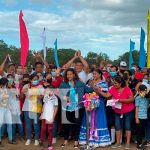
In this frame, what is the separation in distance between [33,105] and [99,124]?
1672 mm

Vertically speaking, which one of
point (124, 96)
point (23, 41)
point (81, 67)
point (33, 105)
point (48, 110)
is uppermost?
point (23, 41)

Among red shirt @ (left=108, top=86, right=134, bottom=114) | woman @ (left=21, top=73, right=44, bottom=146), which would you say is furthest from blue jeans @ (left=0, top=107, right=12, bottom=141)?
red shirt @ (left=108, top=86, right=134, bottom=114)

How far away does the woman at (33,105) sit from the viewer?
888 centimetres

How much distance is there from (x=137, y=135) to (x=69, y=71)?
2.19m

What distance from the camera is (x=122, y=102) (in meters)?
8.54

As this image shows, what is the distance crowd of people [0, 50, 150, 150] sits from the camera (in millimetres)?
8555

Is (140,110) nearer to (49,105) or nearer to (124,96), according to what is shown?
(124,96)

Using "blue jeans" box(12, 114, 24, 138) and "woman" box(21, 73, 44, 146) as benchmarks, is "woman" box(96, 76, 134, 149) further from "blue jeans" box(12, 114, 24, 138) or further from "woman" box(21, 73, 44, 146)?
"blue jeans" box(12, 114, 24, 138)

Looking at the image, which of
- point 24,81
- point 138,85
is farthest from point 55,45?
point 138,85

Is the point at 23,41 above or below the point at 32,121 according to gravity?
above

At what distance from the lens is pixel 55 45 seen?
14680 mm

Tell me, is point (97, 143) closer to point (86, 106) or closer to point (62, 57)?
point (86, 106)

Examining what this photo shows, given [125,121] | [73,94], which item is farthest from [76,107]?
[125,121]

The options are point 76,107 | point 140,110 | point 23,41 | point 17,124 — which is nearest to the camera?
point 140,110
